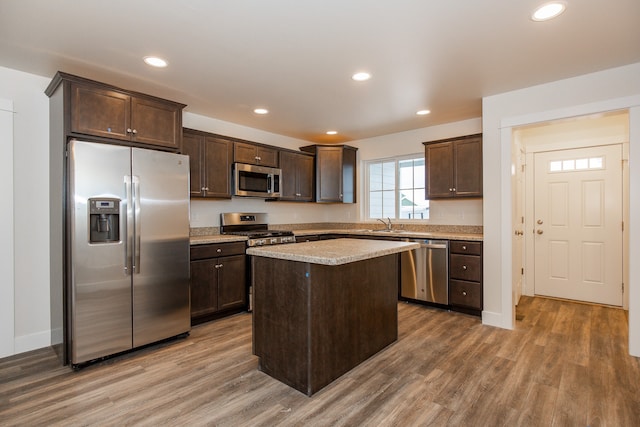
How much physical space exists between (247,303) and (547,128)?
4.66 metres

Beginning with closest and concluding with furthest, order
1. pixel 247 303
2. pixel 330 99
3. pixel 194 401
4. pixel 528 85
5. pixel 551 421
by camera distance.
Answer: pixel 551 421
pixel 194 401
pixel 528 85
pixel 330 99
pixel 247 303

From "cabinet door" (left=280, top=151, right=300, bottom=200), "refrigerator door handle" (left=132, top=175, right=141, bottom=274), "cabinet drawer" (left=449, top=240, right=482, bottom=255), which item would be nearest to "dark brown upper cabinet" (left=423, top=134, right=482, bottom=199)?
"cabinet drawer" (left=449, top=240, right=482, bottom=255)

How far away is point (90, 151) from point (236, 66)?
4.52 ft

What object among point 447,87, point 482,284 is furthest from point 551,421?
point 447,87

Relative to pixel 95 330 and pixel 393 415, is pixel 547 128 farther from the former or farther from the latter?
pixel 95 330

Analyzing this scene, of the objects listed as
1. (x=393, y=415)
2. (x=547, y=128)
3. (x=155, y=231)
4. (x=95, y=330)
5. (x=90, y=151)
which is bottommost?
(x=393, y=415)

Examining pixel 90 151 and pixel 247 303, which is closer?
pixel 90 151

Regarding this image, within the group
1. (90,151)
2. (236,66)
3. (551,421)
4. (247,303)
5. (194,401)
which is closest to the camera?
(551,421)

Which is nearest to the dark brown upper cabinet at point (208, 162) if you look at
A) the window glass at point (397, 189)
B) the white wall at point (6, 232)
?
the white wall at point (6, 232)

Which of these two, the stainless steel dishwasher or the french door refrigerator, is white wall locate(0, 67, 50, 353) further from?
the stainless steel dishwasher

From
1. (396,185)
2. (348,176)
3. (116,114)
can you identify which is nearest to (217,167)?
(116,114)

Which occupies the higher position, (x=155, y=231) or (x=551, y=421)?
(x=155, y=231)

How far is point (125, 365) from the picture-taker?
8.59 ft

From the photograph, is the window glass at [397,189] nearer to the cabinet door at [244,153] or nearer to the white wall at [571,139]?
the white wall at [571,139]
